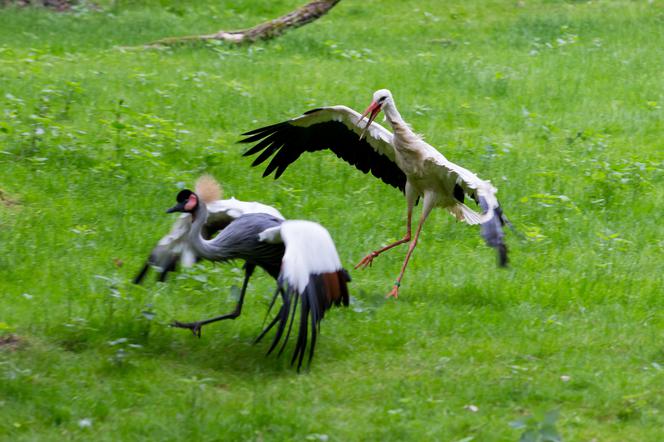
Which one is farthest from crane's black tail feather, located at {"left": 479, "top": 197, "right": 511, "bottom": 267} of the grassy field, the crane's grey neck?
the crane's grey neck

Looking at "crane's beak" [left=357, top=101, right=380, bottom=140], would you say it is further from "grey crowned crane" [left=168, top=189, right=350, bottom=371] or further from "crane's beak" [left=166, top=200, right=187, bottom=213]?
"crane's beak" [left=166, top=200, right=187, bottom=213]

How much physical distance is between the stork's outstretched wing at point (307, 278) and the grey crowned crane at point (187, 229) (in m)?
0.69

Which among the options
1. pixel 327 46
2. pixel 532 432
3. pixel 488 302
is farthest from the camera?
pixel 327 46

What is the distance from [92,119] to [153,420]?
18.8ft

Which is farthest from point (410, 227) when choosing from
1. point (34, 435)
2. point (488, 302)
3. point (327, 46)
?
point (327, 46)

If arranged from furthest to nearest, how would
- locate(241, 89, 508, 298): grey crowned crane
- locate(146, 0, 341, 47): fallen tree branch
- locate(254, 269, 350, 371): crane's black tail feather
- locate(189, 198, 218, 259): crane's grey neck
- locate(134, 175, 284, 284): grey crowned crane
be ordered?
locate(146, 0, 341, 47): fallen tree branch → locate(241, 89, 508, 298): grey crowned crane → locate(134, 175, 284, 284): grey crowned crane → locate(189, 198, 218, 259): crane's grey neck → locate(254, 269, 350, 371): crane's black tail feather

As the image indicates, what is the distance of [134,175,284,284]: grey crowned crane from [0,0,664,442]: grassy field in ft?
0.68

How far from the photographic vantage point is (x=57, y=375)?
5926mm

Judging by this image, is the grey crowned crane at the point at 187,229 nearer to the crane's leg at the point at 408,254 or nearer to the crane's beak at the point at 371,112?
the crane's leg at the point at 408,254

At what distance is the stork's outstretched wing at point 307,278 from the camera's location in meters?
5.73

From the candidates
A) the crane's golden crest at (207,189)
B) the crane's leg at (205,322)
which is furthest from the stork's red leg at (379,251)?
the crane's golden crest at (207,189)

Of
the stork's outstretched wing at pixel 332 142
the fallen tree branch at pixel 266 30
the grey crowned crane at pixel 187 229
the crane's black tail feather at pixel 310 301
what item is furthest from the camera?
the fallen tree branch at pixel 266 30

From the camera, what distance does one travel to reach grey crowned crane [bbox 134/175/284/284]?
6523mm

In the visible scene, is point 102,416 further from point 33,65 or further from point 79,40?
point 79,40
